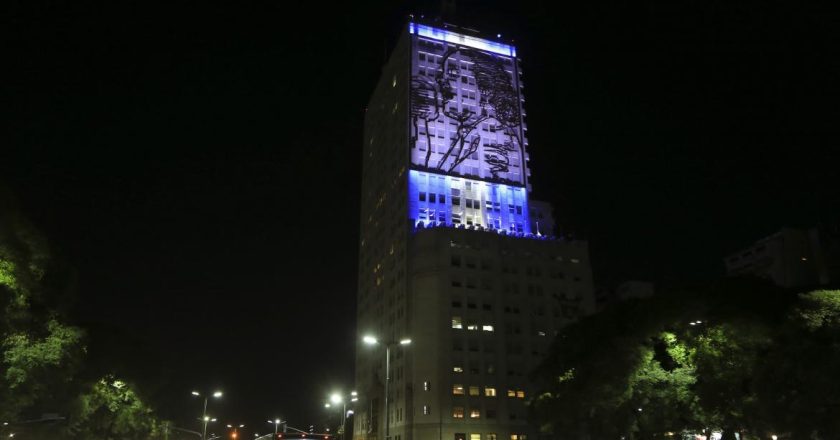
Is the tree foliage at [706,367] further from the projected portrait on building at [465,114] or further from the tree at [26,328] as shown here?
the projected portrait on building at [465,114]

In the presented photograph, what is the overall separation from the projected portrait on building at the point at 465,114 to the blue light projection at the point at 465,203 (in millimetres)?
1676

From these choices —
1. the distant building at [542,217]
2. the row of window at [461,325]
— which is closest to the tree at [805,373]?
the row of window at [461,325]

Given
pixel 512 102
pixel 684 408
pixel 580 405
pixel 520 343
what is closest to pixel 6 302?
pixel 580 405

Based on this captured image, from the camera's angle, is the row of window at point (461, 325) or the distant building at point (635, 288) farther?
the distant building at point (635, 288)

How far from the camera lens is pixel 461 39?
12188 centimetres

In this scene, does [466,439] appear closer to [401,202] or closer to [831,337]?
[401,202]

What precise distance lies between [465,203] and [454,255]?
485 inches

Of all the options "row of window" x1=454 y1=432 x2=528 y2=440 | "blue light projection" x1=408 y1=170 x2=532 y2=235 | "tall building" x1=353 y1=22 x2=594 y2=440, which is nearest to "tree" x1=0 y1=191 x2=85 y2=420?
"tall building" x1=353 y1=22 x2=594 y2=440

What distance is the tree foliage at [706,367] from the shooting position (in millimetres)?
34844

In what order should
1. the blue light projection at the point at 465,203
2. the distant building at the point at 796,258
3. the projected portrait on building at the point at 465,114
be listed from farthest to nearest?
the distant building at the point at 796,258, the projected portrait on building at the point at 465,114, the blue light projection at the point at 465,203

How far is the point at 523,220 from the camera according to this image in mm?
112375

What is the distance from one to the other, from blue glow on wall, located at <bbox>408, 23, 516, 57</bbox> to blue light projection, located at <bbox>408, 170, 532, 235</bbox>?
89.0 ft

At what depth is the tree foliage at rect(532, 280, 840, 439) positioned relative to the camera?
114ft

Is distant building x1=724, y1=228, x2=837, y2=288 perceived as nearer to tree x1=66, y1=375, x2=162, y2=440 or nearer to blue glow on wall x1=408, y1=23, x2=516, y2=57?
blue glow on wall x1=408, y1=23, x2=516, y2=57
